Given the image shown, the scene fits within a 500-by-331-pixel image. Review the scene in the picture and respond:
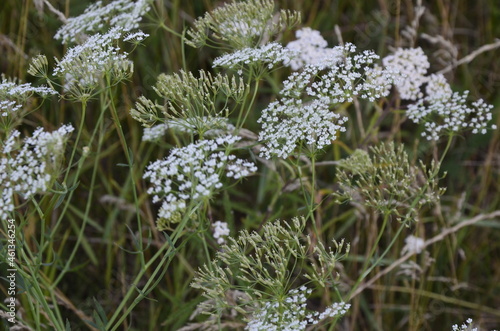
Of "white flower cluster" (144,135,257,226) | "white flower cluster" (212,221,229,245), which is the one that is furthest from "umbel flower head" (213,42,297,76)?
"white flower cluster" (212,221,229,245)

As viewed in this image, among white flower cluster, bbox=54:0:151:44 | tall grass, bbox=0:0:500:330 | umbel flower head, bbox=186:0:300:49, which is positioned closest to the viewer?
umbel flower head, bbox=186:0:300:49

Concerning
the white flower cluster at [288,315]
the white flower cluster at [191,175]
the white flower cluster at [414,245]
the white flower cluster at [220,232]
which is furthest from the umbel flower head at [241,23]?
the white flower cluster at [414,245]

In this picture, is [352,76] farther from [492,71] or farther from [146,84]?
[492,71]

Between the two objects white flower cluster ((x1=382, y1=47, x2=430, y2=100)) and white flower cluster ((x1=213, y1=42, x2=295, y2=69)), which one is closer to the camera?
white flower cluster ((x1=213, y1=42, x2=295, y2=69))

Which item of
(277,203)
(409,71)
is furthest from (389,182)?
(277,203)

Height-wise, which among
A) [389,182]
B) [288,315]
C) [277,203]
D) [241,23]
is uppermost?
[241,23]

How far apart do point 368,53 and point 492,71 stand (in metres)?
1.74

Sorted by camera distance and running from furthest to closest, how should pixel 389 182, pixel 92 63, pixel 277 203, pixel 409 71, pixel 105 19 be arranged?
1. pixel 277 203
2. pixel 409 71
3. pixel 105 19
4. pixel 389 182
5. pixel 92 63

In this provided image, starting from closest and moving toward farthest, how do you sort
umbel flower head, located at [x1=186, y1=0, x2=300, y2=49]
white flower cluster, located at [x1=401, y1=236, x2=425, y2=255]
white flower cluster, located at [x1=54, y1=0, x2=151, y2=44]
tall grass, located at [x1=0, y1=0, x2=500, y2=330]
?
umbel flower head, located at [x1=186, y1=0, x2=300, y2=49] < white flower cluster, located at [x1=54, y1=0, x2=151, y2=44] < white flower cluster, located at [x1=401, y1=236, x2=425, y2=255] < tall grass, located at [x1=0, y1=0, x2=500, y2=330]

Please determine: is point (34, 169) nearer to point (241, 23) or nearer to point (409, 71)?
point (241, 23)

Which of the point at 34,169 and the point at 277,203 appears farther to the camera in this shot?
the point at 277,203

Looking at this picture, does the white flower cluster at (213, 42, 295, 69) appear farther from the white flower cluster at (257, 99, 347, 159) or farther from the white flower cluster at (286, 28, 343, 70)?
the white flower cluster at (286, 28, 343, 70)

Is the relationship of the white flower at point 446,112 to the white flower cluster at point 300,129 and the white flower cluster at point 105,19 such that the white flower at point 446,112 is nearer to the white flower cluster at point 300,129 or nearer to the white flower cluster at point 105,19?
the white flower cluster at point 300,129

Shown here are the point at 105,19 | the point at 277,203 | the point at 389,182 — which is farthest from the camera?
the point at 277,203
